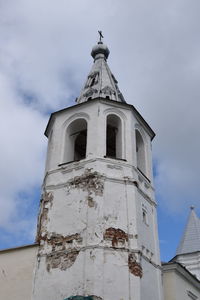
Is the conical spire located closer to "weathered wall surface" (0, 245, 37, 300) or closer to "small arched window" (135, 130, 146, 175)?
"small arched window" (135, 130, 146, 175)

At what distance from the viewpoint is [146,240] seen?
549 inches

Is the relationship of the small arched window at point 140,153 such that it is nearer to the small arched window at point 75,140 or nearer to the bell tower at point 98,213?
the bell tower at point 98,213

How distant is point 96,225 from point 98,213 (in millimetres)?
462

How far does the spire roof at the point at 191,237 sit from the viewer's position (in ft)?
85.0

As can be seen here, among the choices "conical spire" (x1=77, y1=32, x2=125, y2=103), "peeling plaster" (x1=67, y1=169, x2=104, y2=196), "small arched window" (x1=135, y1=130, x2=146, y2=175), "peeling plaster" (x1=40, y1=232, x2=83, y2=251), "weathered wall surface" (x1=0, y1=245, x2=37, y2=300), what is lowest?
"weathered wall surface" (x1=0, y1=245, x2=37, y2=300)

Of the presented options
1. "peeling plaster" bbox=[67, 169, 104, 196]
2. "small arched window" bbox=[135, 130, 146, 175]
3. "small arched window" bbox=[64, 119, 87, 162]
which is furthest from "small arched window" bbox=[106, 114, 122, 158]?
Result: "peeling plaster" bbox=[67, 169, 104, 196]

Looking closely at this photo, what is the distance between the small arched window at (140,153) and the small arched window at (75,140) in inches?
91.2

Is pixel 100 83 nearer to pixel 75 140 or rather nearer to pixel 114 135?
pixel 114 135

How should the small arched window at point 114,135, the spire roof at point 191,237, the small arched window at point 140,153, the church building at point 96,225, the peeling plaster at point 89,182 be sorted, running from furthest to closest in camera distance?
the spire roof at point 191,237, the small arched window at point 140,153, the small arched window at point 114,135, the peeling plaster at point 89,182, the church building at point 96,225

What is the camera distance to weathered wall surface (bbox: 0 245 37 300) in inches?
511

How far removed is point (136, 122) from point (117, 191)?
4104 mm

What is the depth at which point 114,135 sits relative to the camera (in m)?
18.2

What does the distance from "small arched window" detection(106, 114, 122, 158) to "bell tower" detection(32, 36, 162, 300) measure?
5cm

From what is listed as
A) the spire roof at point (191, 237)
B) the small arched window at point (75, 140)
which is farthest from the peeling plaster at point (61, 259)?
the spire roof at point (191, 237)
